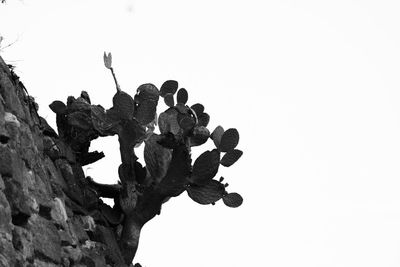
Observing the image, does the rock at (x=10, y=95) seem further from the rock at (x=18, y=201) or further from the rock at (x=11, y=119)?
the rock at (x=18, y=201)

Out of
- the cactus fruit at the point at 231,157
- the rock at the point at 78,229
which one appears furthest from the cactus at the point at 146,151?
the rock at the point at 78,229

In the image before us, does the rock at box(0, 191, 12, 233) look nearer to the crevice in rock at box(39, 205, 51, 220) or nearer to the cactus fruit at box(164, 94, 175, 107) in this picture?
the crevice in rock at box(39, 205, 51, 220)

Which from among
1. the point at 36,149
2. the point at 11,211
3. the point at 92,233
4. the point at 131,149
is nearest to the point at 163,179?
the point at 131,149

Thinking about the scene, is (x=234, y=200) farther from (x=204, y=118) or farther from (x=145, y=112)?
(x=145, y=112)

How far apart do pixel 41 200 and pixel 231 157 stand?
1.95 m

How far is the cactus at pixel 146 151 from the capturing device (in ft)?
21.1

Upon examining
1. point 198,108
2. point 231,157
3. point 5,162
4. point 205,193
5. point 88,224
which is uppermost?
point 198,108

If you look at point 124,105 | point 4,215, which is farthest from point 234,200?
point 4,215

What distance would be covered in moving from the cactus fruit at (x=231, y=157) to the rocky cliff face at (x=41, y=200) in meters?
1.00

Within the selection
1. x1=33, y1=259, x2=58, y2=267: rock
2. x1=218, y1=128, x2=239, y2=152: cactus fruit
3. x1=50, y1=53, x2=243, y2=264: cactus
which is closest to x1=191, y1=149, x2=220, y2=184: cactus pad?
x1=50, y1=53, x2=243, y2=264: cactus

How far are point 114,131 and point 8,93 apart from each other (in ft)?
4.28

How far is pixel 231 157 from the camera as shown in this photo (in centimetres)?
681

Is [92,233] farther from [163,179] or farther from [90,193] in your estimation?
[163,179]

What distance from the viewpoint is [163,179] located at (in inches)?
260
